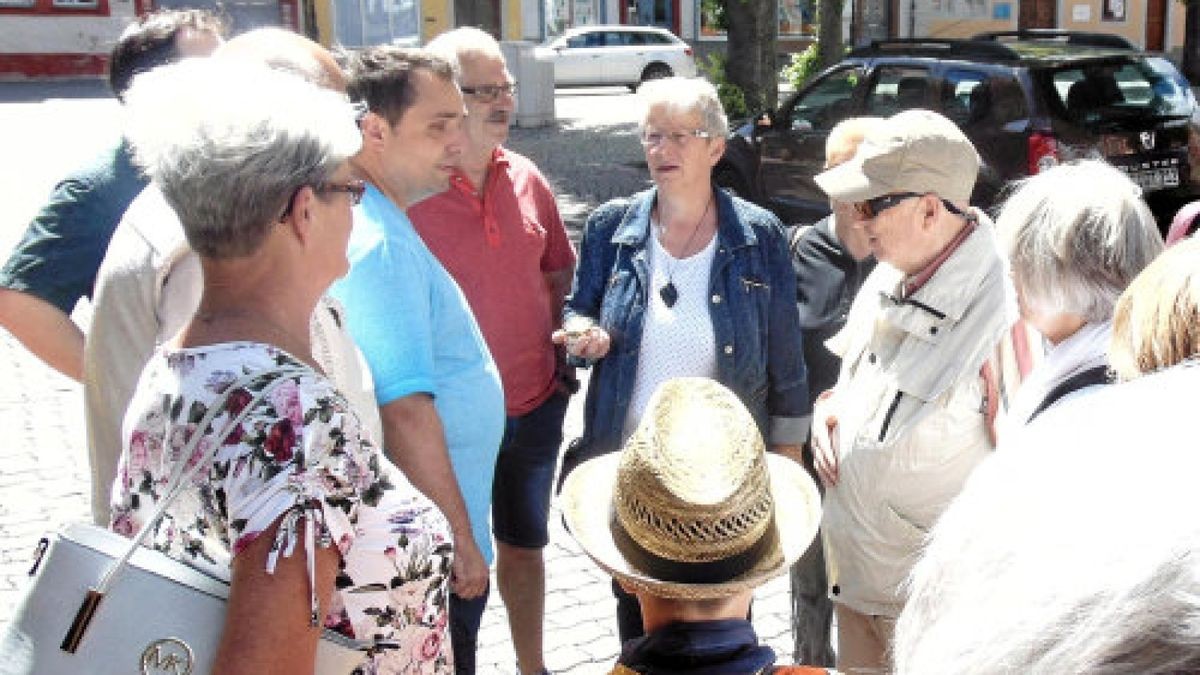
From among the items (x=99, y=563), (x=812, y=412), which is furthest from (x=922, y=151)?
(x=99, y=563)

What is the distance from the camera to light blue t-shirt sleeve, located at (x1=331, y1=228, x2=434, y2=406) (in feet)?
7.61

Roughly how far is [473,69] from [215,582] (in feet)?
6.99

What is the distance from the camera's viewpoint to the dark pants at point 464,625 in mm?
2943

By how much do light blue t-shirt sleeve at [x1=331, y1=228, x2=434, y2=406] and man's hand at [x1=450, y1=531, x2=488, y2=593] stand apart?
0.36 metres

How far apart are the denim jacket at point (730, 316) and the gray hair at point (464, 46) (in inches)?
24.9

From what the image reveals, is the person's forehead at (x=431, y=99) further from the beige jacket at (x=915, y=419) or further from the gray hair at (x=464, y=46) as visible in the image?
the beige jacket at (x=915, y=419)

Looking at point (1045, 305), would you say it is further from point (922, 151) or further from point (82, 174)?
point (82, 174)

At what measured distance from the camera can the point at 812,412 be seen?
10.7ft

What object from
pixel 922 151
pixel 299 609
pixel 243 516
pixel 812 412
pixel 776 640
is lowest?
pixel 776 640

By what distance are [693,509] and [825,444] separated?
1.26 metres

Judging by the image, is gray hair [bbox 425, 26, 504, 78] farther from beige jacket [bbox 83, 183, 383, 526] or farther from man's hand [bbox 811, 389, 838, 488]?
man's hand [bbox 811, 389, 838, 488]

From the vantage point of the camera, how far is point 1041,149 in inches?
329

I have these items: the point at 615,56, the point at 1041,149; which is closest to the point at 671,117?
the point at 1041,149

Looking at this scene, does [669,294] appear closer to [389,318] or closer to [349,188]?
[389,318]
